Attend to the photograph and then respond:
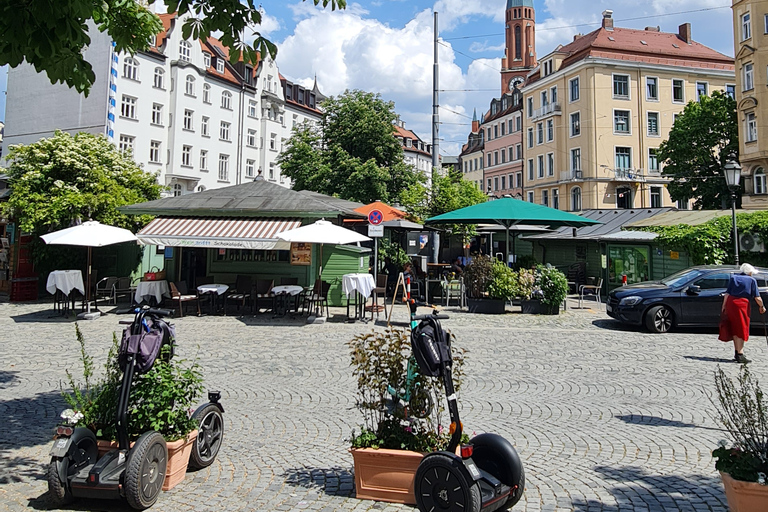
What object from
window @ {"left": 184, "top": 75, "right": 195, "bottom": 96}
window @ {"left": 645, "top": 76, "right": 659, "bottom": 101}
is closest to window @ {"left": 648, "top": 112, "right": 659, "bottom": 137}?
window @ {"left": 645, "top": 76, "right": 659, "bottom": 101}

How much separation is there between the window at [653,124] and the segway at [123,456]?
5459 centimetres

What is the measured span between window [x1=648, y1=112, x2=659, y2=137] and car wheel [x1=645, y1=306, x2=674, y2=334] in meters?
43.0

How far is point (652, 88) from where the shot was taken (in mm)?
51094

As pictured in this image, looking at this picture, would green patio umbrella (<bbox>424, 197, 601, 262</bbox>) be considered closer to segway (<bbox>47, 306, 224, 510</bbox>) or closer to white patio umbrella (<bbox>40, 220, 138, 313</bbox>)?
white patio umbrella (<bbox>40, 220, 138, 313</bbox>)

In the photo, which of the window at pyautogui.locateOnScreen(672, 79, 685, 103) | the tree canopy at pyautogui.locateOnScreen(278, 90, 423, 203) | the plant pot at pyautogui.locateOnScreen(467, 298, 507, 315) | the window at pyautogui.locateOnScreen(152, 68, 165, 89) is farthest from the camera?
the window at pyautogui.locateOnScreen(672, 79, 685, 103)

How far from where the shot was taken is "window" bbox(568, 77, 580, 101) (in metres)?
51.9

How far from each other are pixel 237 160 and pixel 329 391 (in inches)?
1687

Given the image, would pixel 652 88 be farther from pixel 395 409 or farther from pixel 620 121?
pixel 395 409

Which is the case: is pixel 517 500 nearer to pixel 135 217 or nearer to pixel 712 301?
pixel 712 301

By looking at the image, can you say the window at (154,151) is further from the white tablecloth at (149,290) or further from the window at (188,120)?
the white tablecloth at (149,290)

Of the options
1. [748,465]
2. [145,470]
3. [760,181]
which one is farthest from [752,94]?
[145,470]

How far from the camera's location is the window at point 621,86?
5053 centimetres

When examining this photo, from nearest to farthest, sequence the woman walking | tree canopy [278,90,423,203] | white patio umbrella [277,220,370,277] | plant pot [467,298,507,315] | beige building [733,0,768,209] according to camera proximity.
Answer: the woman walking, white patio umbrella [277,220,370,277], plant pot [467,298,507,315], tree canopy [278,90,423,203], beige building [733,0,768,209]

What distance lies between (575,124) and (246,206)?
43077mm
